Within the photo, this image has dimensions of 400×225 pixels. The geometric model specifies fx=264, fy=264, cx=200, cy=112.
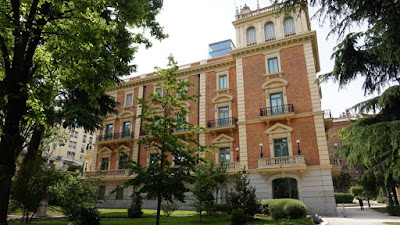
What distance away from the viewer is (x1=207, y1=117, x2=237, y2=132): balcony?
79.4 feet

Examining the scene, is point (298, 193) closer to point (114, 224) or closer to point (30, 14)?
point (114, 224)

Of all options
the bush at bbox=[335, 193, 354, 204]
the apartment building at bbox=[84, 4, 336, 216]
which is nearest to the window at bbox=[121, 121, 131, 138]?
the apartment building at bbox=[84, 4, 336, 216]

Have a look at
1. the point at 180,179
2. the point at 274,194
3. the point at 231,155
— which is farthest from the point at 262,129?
the point at 180,179

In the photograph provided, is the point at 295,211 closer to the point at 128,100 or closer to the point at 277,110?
the point at 277,110

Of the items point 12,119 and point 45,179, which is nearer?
point 12,119

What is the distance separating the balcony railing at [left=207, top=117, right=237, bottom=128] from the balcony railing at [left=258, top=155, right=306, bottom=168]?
4.78 meters

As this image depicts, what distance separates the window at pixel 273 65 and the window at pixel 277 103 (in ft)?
7.51

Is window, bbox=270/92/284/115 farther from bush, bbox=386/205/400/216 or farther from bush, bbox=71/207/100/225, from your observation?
bush, bbox=71/207/100/225

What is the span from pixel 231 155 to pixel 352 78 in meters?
14.5

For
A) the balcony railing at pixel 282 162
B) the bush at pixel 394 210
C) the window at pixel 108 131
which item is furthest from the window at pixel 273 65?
the window at pixel 108 131

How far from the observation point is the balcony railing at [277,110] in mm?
21781

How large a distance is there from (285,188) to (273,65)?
10.7 meters

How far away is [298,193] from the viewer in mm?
19875

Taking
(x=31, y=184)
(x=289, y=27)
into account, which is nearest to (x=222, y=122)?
(x=289, y=27)
